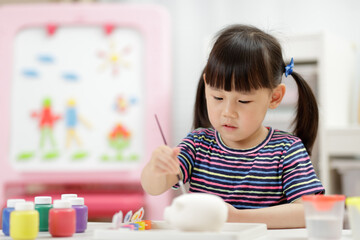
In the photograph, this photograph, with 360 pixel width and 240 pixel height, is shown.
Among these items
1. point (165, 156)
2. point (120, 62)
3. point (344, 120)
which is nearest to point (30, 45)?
point (120, 62)

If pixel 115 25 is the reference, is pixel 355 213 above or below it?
below

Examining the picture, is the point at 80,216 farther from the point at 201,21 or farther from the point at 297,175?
the point at 201,21

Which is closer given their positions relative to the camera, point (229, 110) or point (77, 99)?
point (229, 110)

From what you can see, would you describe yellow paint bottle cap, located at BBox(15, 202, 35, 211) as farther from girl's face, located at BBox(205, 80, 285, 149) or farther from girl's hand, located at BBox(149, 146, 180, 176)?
girl's face, located at BBox(205, 80, 285, 149)

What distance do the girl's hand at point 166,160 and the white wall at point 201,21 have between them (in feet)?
6.30

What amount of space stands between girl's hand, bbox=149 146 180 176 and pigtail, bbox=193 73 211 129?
383 mm

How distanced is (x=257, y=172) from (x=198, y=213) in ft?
1.42

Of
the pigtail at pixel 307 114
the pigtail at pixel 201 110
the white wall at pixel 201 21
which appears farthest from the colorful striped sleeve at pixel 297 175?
the white wall at pixel 201 21

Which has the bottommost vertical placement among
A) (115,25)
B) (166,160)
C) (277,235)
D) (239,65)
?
(277,235)

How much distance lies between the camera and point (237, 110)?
1.05 metres

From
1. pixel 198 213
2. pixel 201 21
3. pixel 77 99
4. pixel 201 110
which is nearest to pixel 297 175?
pixel 201 110

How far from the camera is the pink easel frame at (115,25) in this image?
2533mm

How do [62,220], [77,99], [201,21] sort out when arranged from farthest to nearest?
[201,21]
[77,99]
[62,220]

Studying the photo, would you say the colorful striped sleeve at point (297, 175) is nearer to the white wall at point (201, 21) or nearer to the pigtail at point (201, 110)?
the pigtail at point (201, 110)
